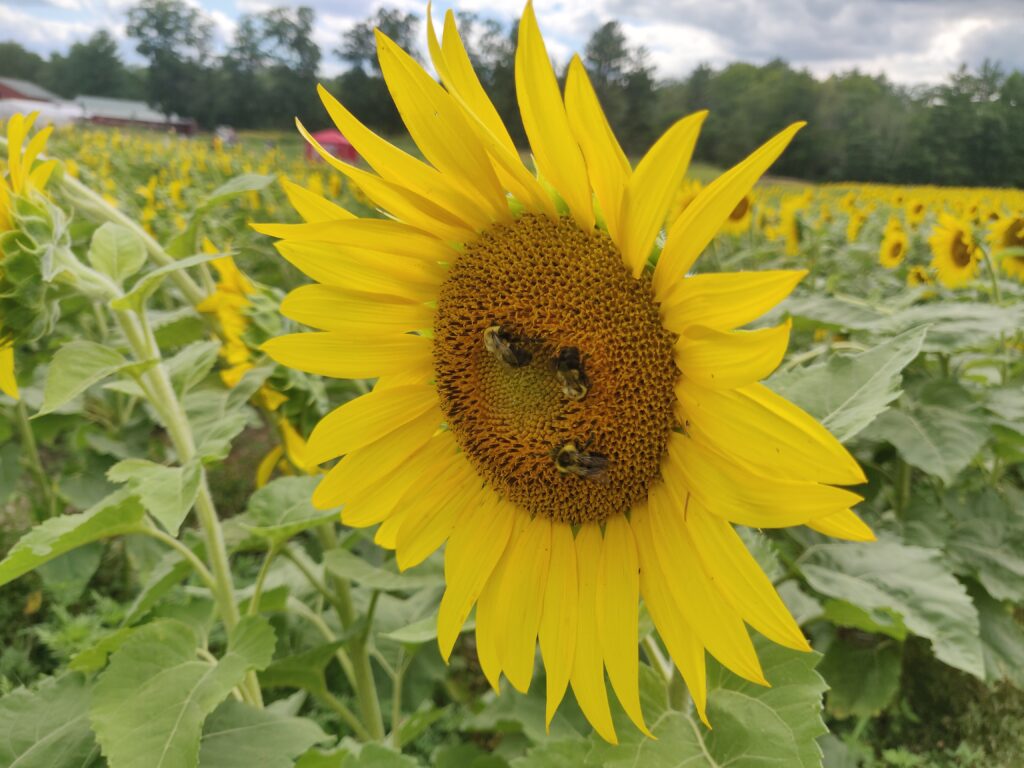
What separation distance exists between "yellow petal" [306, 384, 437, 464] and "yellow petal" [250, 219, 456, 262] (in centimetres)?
19

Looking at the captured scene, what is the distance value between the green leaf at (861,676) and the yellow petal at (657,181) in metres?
1.66

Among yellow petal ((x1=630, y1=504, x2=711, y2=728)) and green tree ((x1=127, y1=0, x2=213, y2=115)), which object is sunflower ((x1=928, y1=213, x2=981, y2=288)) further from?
green tree ((x1=127, y1=0, x2=213, y2=115))

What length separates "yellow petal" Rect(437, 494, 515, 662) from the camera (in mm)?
1020

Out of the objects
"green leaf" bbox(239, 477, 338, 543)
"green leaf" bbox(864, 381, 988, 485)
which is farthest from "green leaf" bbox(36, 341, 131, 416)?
"green leaf" bbox(864, 381, 988, 485)

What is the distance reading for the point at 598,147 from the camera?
0.75 metres

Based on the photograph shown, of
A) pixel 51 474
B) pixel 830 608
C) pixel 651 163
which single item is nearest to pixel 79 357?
pixel 651 163

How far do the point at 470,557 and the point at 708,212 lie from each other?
563 mm

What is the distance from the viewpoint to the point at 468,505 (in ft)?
3.51

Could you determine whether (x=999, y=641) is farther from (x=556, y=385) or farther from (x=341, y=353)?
(x=341, y=353)

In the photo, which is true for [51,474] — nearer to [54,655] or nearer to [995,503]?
[54,655]

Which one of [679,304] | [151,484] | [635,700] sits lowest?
[635,700]

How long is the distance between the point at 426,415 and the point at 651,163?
1.68ft

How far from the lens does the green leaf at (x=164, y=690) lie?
3.53 ft

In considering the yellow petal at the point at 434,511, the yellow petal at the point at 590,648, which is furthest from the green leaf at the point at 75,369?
the yellow petal at the point at 590,648
